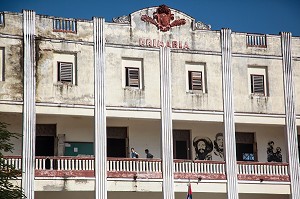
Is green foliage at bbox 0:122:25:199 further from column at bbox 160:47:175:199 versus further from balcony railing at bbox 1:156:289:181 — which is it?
column at bbox 160:47:175:199

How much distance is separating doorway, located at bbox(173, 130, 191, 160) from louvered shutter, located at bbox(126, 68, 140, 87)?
3.61m

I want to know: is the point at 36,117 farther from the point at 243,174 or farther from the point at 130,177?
the point at 243,174

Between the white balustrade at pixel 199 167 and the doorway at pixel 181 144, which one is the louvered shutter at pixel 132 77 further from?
the white balustrade at pixel 199 167

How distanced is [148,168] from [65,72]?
18.9ft

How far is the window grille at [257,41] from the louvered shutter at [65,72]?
360 inches

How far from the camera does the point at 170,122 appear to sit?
1497 inches

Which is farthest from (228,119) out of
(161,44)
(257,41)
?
(161,44)

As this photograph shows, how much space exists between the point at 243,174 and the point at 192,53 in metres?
6.21

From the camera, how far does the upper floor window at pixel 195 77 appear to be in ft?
128

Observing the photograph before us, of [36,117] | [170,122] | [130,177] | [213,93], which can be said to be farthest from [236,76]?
[36,117]

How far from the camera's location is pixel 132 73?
1503 inches

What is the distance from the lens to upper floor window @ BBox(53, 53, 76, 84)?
36.8 meters

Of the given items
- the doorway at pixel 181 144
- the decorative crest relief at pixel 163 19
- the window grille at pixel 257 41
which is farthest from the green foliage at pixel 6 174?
the window grille at pixel 257 41

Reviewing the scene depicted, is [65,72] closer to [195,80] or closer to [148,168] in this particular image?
[148,168]
